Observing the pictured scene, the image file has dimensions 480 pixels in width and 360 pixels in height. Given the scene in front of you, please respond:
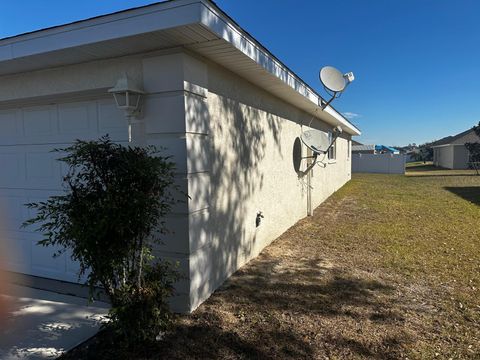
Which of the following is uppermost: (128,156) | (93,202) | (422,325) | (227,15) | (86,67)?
(227,15)

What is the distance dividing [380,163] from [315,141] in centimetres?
2396

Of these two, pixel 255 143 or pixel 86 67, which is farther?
pixel 255 143

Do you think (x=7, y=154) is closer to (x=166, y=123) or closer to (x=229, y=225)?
(x=166, y=123)

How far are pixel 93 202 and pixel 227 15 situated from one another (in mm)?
2147

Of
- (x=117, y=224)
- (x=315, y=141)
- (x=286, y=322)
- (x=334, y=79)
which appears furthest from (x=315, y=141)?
(x=117, y=224)

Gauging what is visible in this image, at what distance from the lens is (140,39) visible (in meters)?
3.04

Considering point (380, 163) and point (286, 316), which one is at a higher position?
point (380, 163)

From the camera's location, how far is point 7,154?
4.62 m

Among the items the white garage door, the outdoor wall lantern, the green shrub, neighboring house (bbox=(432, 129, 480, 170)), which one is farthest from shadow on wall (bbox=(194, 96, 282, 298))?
neighboring house (bbox=(432, 129, 480, 170))

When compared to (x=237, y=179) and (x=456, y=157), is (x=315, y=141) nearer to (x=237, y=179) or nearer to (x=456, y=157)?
(x=237, y=179)

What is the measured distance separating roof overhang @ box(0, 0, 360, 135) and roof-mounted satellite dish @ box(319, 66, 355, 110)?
10.3ft

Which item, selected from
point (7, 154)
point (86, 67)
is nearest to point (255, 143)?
point (86, 67)

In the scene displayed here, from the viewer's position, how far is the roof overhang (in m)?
2.79

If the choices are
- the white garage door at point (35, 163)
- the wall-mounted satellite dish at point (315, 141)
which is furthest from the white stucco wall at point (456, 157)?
the white garage door at point (35, 163)
